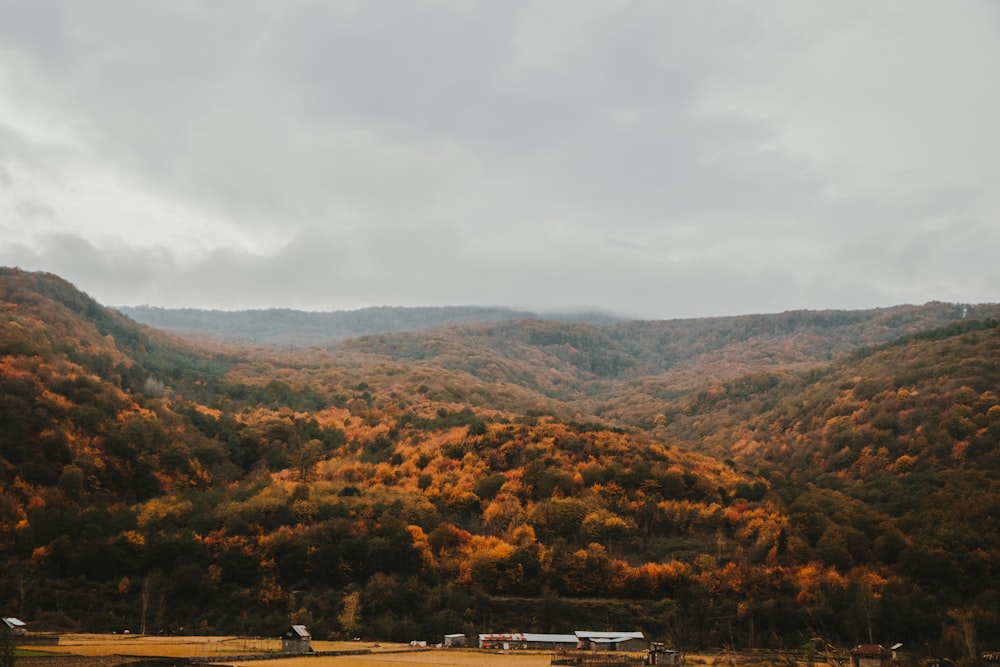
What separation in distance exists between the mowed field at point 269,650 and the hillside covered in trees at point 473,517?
945 cm

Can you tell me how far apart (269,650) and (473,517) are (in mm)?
51944

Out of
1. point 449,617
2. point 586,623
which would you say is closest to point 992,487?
point 586,623

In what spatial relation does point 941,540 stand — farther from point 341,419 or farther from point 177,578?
point 341,419

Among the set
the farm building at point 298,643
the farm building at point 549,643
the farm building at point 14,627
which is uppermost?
the farm building at point 14,627

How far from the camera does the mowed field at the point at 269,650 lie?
172 ft

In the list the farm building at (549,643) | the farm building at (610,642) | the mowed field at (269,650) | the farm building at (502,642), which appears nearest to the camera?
the mowed field at (269,650)

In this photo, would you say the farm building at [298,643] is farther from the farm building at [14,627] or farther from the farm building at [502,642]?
the farm building at [14,627]

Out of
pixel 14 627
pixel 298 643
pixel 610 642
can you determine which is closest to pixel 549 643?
pixel 610 642

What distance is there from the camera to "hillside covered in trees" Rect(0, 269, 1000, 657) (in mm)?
79062

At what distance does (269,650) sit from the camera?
195 feet

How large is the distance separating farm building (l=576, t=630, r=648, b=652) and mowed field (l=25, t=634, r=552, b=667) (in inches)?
180

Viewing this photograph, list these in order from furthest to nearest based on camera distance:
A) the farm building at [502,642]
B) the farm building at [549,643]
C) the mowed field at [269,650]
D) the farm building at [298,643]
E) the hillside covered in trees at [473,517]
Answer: the hillside covered in trees at [473,517] < the farm building at [549,643] < the farm building at [502,642] < the farm building at [298,643] < the mowed field at [269,650]

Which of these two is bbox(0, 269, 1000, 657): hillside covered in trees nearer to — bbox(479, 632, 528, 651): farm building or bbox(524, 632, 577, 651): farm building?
bbox(479, 632, 528, 651): farm building

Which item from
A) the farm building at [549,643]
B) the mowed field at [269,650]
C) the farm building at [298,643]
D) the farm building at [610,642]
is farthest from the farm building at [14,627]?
the farm building at [610,642]
